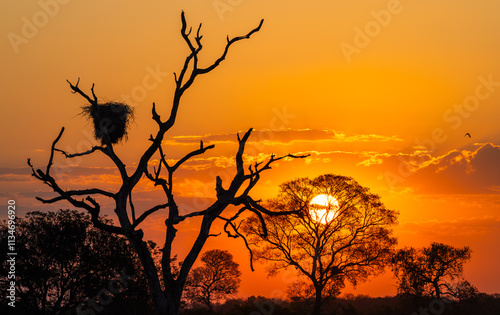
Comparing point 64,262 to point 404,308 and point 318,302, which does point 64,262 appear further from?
point 404,308

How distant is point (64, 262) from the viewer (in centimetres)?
4159

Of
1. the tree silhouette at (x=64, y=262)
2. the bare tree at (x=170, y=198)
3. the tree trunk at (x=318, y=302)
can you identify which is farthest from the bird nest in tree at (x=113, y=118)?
the tree trunk at (x=318, y=302)

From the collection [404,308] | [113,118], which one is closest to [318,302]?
[404,308]

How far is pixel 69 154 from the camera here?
54.7 ft

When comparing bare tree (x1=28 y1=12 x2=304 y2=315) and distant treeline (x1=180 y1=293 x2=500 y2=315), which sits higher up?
distant treeline (x1=180 y1=293 x2=500 y2=315)

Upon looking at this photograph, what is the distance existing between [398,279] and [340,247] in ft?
24.4
